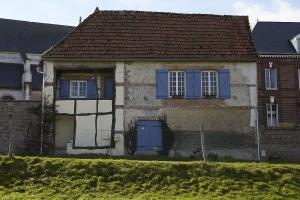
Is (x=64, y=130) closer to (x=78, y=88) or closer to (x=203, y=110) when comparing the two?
(x=78, y=88)

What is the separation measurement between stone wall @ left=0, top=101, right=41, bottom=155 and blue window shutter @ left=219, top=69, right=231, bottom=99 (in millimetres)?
8378

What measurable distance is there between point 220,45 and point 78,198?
13.0 meters

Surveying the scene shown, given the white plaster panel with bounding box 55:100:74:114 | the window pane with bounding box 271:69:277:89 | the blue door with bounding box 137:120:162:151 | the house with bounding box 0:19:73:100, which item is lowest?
the blue door with bounding box 137:120:162:151

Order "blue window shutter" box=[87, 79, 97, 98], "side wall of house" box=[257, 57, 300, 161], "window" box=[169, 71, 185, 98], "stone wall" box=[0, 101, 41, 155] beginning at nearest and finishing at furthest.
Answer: "stone wall" box=[0, 101, 41, 155]
"window" box=[169, 71, 185, 98]
"blue window shutter" box=[87, 79, 97, 98]
"side wall of house" box=[257, 57, 300, 161]

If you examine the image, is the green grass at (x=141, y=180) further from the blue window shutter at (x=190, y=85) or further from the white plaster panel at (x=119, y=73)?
the white plaster panel at (x=119, y=73)

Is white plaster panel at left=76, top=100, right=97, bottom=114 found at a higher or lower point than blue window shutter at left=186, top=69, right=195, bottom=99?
lower

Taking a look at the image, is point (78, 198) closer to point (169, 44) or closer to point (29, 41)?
point (169, 44)

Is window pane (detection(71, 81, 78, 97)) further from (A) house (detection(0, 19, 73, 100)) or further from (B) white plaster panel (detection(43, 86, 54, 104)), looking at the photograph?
(A) house (detection(0, 19, 73, 100))

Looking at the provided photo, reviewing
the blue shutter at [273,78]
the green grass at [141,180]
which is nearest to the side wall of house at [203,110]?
the green grass at [141,180]

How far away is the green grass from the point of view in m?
13.2

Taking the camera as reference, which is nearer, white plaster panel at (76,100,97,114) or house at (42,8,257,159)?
house at (42,8,257,159)

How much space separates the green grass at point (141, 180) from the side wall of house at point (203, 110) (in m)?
6.30

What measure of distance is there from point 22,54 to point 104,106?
2050 centimetres

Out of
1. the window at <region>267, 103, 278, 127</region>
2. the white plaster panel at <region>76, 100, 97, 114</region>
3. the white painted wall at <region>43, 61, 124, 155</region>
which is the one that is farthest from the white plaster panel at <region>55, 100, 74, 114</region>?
the window at <region>267, 103, 278, 127</region>
